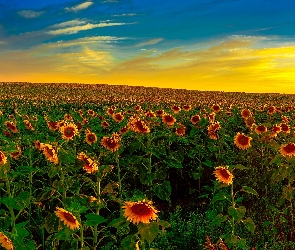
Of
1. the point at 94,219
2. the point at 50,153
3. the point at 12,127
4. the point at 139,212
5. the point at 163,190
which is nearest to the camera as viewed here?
the point at 139,212

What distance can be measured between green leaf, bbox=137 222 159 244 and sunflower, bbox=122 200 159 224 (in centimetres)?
6

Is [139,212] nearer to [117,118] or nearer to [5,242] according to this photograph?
[5,242]

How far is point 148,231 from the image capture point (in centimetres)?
300

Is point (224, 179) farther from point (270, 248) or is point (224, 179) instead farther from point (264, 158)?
point (264, 158)

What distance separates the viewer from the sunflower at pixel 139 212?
297 centimetres

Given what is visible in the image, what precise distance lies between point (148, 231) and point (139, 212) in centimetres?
14

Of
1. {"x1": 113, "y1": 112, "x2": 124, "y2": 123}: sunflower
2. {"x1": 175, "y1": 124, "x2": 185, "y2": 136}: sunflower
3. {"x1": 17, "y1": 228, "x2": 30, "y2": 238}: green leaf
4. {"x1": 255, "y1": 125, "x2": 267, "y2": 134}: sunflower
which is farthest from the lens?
{"x1": 113, "y1": 112, "x2": 124, "y2": 123}: sunflower

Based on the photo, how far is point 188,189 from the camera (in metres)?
7.62

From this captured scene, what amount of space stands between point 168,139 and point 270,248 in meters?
2.21

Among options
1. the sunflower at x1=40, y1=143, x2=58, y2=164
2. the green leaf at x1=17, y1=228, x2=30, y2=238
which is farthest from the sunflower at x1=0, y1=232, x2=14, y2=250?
the sunflower at x1=40, y1=143, x2=58, y2=164

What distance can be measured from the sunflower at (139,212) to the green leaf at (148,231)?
6cm

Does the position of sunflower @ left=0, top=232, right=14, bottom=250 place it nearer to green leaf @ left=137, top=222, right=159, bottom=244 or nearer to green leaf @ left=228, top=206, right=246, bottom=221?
green leaf @ left=137, top=222, right=159, bottom=244

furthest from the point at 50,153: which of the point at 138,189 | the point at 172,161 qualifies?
the point at 138,189

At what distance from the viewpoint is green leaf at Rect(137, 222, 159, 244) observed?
299 centimetres
